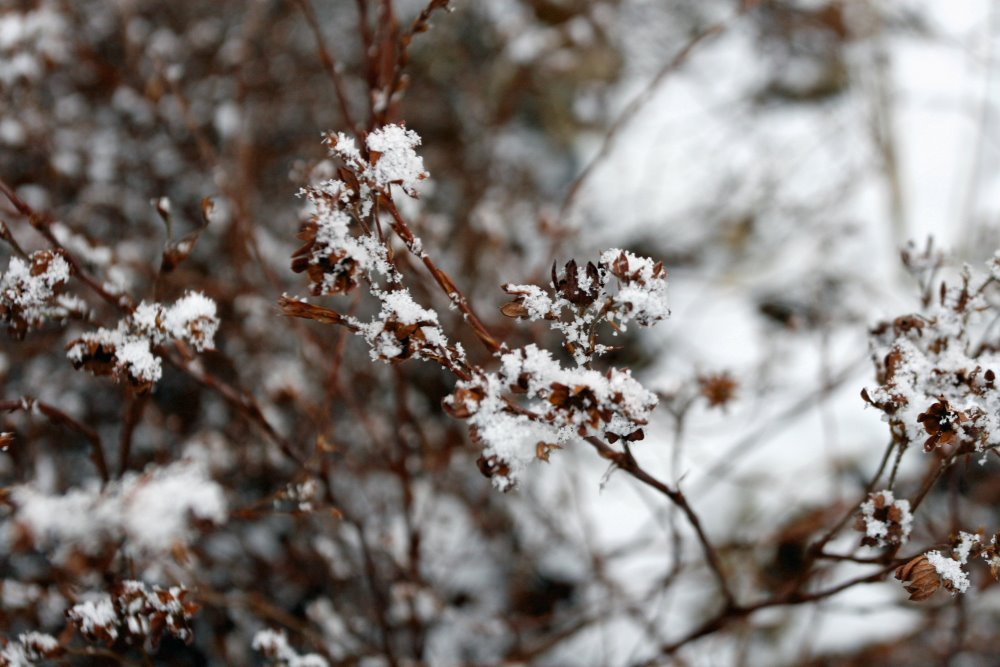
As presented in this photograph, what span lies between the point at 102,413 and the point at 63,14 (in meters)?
1.37

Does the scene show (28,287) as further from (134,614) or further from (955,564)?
(955,564)

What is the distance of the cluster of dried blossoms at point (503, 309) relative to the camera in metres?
0.78

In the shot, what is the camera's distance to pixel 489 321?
2701 mm

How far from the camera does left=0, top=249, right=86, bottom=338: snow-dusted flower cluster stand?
0.90 metres

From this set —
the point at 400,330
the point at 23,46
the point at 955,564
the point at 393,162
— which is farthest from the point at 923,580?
the point at 23,46

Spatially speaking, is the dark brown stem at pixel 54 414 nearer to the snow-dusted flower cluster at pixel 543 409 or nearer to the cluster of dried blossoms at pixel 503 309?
the cluster of dried blossoms at pixel 503 309

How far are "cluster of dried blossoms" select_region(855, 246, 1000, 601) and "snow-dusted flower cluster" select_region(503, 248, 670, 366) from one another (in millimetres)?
269

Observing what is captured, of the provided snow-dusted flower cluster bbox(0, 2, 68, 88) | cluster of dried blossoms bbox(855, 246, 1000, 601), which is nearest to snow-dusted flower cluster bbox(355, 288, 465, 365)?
cluster of dried blossoms bbox(855, 246, 1000, 601)

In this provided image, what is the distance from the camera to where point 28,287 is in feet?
2.96

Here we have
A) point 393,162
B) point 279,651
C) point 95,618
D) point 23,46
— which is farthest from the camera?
point 23,46

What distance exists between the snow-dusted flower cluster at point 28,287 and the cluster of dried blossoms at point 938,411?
971 mm

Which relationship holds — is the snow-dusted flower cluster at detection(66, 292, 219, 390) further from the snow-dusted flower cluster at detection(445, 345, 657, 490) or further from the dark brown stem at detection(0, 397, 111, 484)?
the snow-dusted flower cluster at detection(445, 345, 657, 490)

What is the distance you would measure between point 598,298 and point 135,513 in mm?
590

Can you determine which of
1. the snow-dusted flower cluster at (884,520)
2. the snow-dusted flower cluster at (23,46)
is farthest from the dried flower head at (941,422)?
the snow-dusted flower cluster at (23,46)
